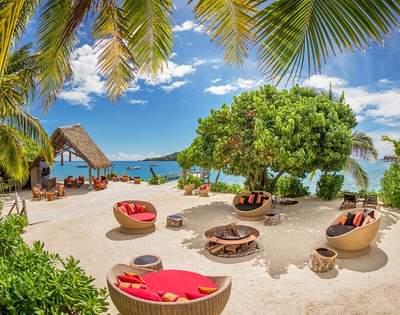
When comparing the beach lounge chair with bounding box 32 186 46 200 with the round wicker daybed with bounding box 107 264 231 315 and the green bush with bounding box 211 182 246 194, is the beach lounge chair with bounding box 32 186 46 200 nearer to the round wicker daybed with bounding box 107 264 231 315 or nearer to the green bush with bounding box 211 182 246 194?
the green bush with bounding box 211 182 246 194

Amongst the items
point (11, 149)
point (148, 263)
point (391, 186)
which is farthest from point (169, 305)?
point (391, 186)

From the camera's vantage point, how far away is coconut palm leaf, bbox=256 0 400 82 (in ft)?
5.78

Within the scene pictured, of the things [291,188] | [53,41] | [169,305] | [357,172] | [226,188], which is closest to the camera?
[169,305]

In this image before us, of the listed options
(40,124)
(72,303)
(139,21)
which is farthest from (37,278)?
(40,124)

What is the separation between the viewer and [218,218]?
1187 centimetres

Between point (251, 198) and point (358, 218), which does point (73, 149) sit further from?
point (358, 218)

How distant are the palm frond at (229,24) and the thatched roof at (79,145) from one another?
17.0 m

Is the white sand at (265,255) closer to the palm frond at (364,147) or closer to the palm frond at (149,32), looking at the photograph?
the palm frond at (149,32)

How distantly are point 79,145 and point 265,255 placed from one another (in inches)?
630

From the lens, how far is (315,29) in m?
1.98

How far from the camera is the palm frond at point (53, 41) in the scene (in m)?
4.33

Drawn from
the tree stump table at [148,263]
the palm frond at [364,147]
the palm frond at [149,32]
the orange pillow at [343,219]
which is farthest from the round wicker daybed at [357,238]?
the palm frond at [364,147]

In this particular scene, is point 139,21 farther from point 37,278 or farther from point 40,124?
point 40,124

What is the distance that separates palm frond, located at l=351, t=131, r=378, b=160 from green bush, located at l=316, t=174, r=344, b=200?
3.73 metres
